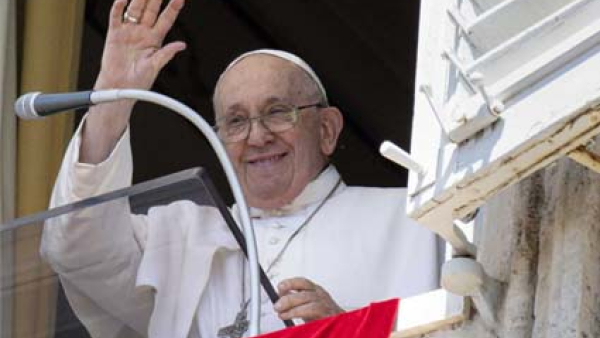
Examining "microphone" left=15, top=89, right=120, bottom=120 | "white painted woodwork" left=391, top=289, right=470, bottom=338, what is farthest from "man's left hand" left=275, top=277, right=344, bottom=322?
"white painted woodwork" left=391, top=289, right=470, bottom=338

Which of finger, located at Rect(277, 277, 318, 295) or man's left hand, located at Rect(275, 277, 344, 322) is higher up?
finger, located at Rect(277, 277, 318, 295)

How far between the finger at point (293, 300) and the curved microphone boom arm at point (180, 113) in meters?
0.09

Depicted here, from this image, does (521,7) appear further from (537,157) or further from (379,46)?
(379,46)

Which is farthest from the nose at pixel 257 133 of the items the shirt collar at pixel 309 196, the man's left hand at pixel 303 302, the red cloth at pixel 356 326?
the red cloth at pixel 356 326

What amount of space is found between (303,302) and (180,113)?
1.23 ft

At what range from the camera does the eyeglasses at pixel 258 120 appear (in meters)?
5.25

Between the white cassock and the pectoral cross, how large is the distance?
18 millimetres

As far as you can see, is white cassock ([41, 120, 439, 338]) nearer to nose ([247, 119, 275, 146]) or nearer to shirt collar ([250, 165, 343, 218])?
shirt collar ([250, 165, 343, 218])

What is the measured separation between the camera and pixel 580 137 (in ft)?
12.7

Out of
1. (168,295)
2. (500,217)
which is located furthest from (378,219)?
(500,217)

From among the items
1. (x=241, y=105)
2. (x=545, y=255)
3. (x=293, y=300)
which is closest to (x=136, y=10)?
(x=241, y=105)

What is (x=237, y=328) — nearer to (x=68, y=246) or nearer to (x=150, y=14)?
(x=68, y=246)

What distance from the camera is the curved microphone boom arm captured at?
175 inches

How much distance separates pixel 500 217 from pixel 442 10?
285 mm
